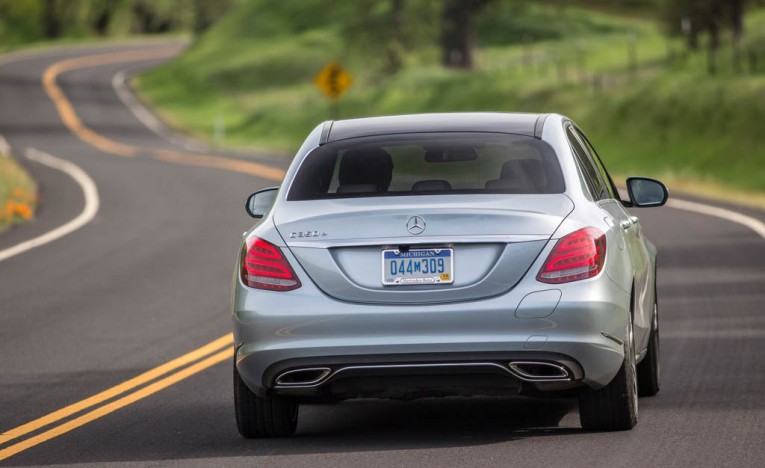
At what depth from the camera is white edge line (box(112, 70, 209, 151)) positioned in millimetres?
51409

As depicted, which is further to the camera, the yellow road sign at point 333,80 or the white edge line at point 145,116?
the white edge line at point 145,116

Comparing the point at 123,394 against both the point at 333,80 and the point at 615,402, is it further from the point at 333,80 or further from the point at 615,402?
the point at 333,80

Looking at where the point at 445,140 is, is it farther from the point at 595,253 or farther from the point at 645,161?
the point at 645,161

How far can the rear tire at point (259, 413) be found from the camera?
859cm

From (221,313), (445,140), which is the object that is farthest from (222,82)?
(445,140)

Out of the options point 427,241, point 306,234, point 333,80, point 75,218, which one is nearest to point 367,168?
point 306,234

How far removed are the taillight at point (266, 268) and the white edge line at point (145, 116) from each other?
3888 cm

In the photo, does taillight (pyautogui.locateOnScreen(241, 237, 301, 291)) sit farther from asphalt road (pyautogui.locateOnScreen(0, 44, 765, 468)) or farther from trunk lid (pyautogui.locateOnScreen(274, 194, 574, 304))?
asphalt road (pyautogui.locateOnScreen(0, 44, 765, 468))

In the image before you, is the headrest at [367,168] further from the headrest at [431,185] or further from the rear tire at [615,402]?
the rear tire at [615,402]

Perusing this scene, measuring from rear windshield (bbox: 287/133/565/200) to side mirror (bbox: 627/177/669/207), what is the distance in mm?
849

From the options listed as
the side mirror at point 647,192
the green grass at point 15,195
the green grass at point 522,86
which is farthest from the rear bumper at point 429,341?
the green grass at point 522,86

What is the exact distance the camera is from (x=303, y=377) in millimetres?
8203

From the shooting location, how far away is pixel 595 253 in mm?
8102

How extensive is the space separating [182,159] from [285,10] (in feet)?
171
